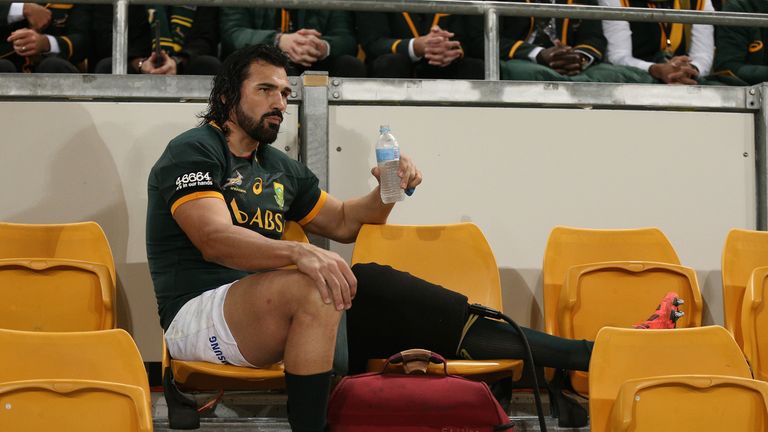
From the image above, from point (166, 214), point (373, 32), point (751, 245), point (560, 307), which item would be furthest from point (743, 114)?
→ point (166, 214)

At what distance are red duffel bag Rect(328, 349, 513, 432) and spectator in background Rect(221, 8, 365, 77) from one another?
189 cm

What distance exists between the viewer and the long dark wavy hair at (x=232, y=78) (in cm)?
301

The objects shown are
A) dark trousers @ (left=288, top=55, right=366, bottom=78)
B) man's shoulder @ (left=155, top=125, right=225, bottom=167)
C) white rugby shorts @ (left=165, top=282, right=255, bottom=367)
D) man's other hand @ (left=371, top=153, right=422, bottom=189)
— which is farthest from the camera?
dark trousers @ (left=288, top=55, right=366, bottom=78)

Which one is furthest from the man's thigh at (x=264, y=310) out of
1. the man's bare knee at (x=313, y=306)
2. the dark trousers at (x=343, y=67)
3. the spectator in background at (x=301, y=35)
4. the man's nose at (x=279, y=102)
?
the dark trousers at (x=343, y=67)

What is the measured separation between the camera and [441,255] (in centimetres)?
Result: 311

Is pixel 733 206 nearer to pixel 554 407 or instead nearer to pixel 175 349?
pixel 554 407

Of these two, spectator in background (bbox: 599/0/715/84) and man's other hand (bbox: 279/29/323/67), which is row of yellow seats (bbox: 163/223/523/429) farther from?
spectator in background (bbox: 599/0/715/84)

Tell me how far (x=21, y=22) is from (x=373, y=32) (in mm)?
1567

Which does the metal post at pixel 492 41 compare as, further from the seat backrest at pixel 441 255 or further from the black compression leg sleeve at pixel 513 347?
the black compression leg sleeve at pixel 513 347

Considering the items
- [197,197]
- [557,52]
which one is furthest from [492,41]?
[197,197]

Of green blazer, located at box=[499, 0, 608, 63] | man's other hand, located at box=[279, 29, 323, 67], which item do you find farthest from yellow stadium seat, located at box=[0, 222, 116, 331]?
green blazer, located at box=[499, 0, 608, 63]

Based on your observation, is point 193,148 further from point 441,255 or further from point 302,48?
point 302,48

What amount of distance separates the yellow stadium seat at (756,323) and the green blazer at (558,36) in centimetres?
169

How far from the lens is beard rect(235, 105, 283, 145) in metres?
2.94
